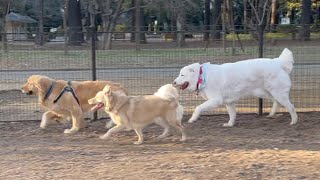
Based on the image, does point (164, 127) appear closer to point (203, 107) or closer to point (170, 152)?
point (203, 107)

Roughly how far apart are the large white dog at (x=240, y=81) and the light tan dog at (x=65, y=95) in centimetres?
138

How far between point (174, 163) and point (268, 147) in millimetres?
1680

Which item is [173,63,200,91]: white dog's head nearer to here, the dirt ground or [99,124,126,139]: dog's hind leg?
the dirt ground

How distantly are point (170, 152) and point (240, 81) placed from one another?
9.30ft

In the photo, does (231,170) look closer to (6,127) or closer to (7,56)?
(6,127)

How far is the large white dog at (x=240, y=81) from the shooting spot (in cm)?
950

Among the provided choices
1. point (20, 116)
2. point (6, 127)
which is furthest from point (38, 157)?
point (20, 116)

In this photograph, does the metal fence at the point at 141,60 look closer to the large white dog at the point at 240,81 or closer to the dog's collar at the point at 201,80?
the large white dog at the point at 240,81

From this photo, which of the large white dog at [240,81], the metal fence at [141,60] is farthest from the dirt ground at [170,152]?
the metal fence at [141,60]

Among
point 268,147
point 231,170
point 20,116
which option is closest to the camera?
point 231,170

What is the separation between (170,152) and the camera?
287 inches

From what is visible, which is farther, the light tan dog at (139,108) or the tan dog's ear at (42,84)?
the tan dog's ear at (42,84)

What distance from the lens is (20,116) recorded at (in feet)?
35.7

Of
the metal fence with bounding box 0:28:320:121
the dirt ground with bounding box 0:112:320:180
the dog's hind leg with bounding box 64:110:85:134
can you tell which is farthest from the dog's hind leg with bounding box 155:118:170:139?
the metal fence with bounding box 0:28:320:121
